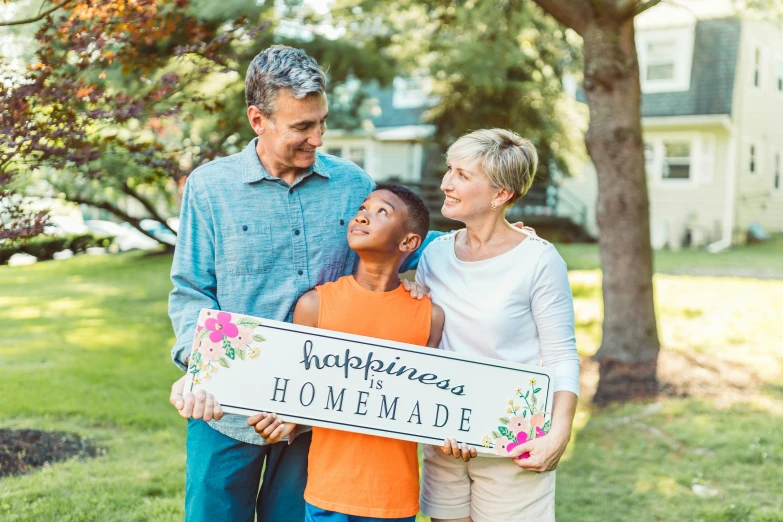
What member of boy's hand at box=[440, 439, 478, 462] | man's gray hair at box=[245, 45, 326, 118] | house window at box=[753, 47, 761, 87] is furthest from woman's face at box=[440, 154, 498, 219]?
house window at box=[753, 47, 761, 87]

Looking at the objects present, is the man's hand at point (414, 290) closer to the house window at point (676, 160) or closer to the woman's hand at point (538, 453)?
the woman's hand at point (538, 453)

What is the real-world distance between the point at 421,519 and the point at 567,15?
13.5ft

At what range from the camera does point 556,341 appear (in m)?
2.54

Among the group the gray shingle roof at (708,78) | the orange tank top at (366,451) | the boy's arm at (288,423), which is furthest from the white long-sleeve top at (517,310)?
the gray shingle roof at (708,78)

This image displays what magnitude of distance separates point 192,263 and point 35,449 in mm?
3258

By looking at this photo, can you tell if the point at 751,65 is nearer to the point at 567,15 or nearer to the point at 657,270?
the point at 657,270

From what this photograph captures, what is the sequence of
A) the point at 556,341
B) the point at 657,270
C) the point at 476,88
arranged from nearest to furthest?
the point at 556,341 → the point at 657,270 → the point at 476,88

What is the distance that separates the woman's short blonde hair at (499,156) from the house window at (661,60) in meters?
20.6

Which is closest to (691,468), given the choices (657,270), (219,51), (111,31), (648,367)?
(648,367)

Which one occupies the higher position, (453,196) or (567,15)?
(567,15)

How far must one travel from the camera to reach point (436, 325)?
259 cm

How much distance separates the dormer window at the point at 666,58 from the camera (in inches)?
832

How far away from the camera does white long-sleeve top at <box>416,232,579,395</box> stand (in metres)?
2.52

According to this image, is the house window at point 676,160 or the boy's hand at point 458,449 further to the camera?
the house window at point 676,160
